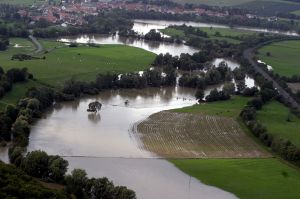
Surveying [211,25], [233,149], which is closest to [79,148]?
[233,149]

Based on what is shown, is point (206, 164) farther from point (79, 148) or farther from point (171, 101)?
point (171, 101)

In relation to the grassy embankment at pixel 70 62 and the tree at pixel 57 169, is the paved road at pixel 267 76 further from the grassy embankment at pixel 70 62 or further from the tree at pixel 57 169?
the tree at pixel 57 169

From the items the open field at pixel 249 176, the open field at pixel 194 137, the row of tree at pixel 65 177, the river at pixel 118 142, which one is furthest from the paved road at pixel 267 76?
the row of tree at pixel 65 177

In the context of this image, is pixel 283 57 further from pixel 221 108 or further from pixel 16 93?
pixel 16 93

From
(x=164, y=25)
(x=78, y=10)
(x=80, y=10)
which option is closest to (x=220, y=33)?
(x=164, y=25)

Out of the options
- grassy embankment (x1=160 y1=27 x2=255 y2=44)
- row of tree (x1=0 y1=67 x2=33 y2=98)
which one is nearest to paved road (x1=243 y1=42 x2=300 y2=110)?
grassy embankment (x1=160 y1=27 x2=255 y2=44)

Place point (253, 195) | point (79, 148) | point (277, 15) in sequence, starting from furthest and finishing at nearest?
point (277, 15) < point (79, 148) < point (253, 195)
